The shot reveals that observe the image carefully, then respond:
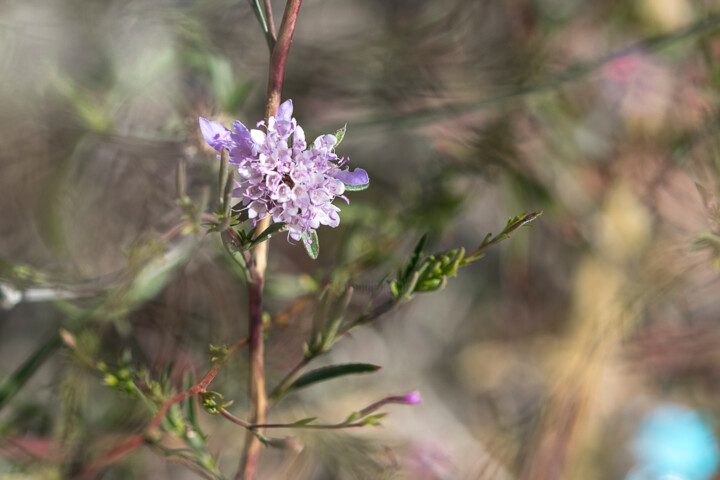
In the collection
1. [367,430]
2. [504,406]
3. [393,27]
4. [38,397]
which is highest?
[393,27]

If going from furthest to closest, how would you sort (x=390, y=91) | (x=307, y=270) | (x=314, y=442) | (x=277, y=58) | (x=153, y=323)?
(x=307, y=270) < (x=390, y=91) < (x=153, y=323) < (x=314, y=442) < (x=277, y=58)

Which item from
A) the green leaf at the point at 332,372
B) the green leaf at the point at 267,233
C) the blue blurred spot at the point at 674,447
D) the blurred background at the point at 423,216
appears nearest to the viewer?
the green leaf at the point at 267,233

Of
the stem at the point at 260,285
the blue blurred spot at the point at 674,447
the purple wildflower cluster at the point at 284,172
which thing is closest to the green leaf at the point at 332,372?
the stem at the point at 260,285

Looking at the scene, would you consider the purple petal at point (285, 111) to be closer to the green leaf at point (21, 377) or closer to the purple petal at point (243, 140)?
→ the purple petal at point (243, 140)

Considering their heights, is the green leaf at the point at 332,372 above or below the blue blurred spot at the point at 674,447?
below

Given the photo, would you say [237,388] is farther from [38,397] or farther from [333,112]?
[333,112]

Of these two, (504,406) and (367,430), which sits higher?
(504,406)

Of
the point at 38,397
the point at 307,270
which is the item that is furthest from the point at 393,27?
the point at 38,397

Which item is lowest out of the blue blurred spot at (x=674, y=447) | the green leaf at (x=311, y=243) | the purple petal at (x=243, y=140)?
the green leaf at (x=311, y=243)
